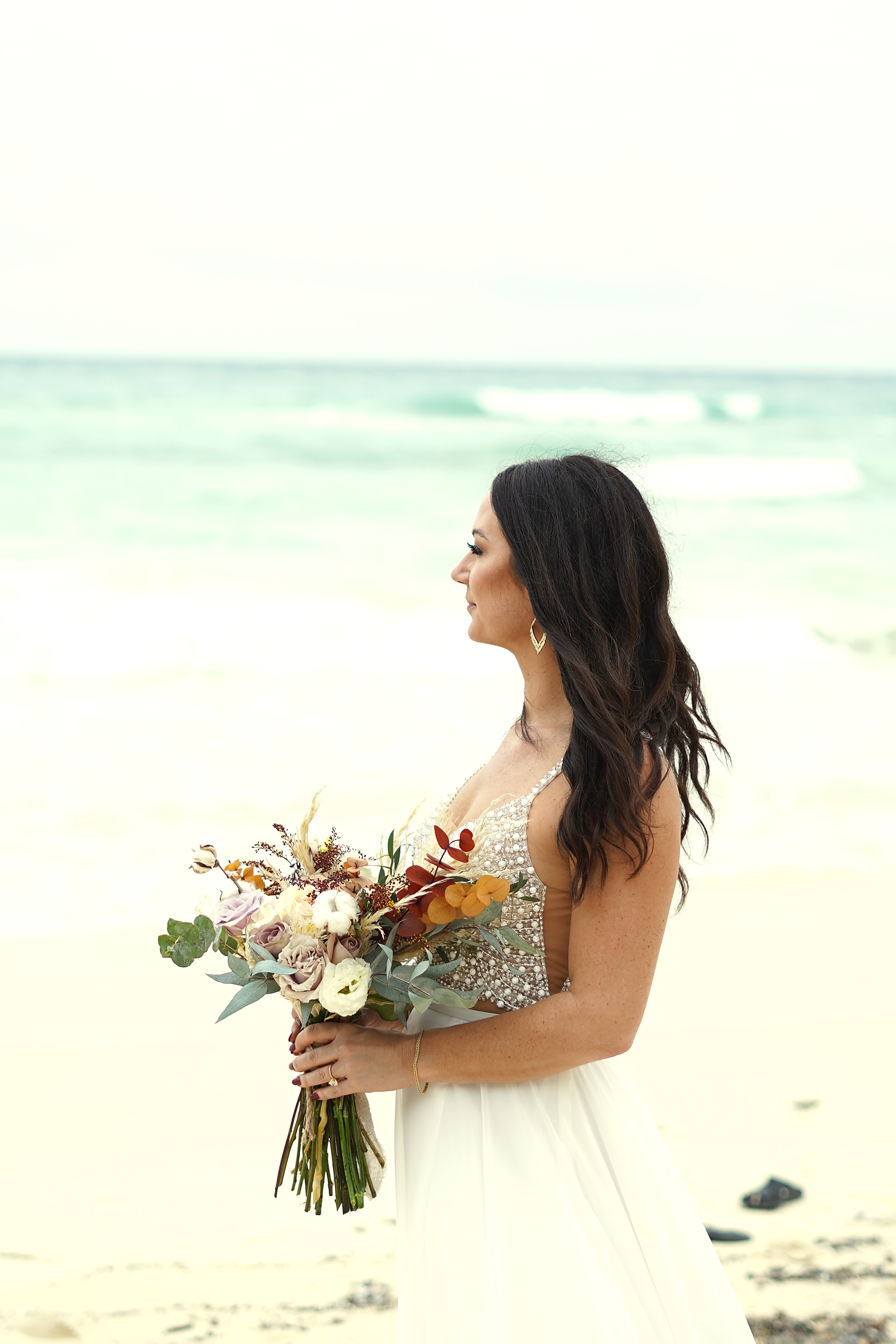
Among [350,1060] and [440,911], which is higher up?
[440,911]

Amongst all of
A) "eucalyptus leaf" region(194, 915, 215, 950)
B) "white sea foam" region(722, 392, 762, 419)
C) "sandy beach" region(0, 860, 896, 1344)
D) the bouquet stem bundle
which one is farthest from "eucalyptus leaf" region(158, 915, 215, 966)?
"white sea foam" region(722, 392, 762, 419)

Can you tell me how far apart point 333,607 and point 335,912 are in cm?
1529

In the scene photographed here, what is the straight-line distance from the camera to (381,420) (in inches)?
1281

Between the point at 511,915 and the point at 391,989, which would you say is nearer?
the point at 391,989

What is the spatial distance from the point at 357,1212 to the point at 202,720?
7.96 metres

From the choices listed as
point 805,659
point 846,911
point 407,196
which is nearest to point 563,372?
point 407,196

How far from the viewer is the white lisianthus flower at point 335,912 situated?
6.91ft

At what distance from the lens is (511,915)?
7.66ft

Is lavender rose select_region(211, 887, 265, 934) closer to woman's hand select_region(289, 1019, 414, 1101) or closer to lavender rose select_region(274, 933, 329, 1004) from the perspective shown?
lavender rose select_region(274, 933, 329, 1004)

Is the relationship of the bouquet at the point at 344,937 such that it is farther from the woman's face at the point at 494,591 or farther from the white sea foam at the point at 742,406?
the white sea foam at the point at 742,406

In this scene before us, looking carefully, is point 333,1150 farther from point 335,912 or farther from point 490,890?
point 490,890

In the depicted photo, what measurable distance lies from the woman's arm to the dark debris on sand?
1787 mm

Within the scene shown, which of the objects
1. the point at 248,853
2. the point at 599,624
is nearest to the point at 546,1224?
the point at 599,624

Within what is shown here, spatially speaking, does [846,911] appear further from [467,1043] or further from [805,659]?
[805,659]
